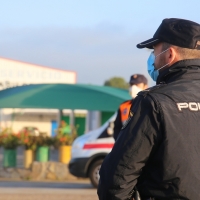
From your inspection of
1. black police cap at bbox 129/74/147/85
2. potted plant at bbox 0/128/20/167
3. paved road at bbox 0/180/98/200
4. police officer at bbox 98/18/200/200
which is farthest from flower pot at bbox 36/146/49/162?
police officer at bbox 98/18/200/200

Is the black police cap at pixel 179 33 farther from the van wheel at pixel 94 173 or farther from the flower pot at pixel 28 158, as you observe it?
the flower pot at pixel 28 158

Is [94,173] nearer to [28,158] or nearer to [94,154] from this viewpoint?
[94,154]

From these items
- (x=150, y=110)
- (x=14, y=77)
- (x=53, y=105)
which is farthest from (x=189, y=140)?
(x=14, y=77)

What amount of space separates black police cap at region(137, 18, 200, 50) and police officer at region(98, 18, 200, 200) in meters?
0.25

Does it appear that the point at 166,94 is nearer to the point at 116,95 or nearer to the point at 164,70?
the point at 164,70

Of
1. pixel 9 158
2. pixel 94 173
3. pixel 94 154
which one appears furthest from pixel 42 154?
pixel 94 173

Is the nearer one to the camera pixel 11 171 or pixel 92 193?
pixel 92 193

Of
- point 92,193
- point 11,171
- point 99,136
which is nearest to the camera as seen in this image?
point 92,193

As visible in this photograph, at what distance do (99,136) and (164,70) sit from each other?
10547 millimetres

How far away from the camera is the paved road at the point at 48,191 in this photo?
11711mm

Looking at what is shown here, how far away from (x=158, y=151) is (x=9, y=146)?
14.6 metres

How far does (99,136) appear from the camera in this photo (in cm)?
1403

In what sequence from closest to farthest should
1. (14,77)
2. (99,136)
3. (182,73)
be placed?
(182,73) → (99,136) → (14,77)

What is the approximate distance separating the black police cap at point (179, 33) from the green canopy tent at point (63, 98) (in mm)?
19218
